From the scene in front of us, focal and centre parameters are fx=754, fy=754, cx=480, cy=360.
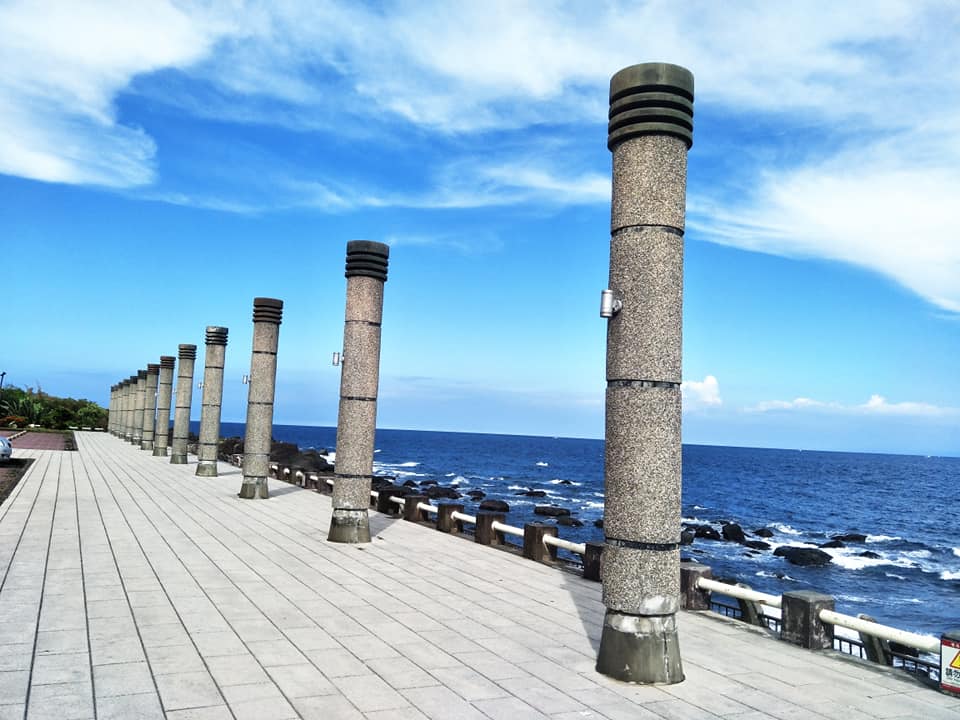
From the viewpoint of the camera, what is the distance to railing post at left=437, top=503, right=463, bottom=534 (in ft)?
51.4

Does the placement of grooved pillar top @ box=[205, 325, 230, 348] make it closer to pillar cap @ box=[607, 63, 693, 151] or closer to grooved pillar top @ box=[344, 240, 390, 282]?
grooved pillar top @ box=[344, 240, 390, 282]

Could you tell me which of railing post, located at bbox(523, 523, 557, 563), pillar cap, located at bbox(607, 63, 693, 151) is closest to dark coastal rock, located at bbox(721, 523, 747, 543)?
railing post, located at bbox(523, 523, 557, 563)

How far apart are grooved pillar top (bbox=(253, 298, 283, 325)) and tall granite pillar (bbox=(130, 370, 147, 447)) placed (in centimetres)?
2475

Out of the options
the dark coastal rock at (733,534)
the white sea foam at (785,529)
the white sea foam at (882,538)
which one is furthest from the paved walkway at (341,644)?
the white sea foam at (882,538)

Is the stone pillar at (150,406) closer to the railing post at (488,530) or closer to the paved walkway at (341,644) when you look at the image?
the paved walkway at (341,644)

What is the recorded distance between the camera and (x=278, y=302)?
20516 millimetres

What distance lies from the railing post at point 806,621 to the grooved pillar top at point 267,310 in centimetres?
1543

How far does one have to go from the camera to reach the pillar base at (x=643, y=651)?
6.68 m

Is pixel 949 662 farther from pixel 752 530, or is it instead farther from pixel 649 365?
pixel 752 530

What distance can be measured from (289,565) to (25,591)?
3.49m

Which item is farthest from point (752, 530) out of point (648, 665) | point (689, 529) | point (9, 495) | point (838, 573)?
point (648, 665)

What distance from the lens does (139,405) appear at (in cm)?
4469

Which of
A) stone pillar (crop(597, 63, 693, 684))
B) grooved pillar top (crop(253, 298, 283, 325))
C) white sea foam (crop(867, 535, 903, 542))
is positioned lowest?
white sea foam (crop(867, 535, 903, 542))

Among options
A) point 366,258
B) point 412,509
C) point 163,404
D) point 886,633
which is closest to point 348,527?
point 412,509
